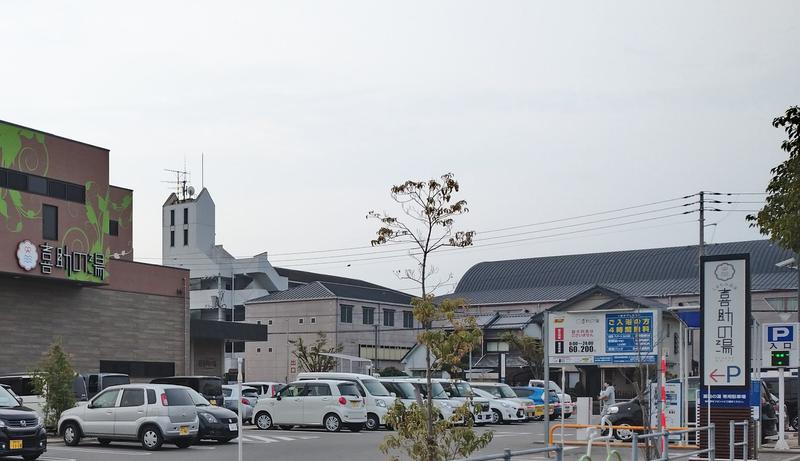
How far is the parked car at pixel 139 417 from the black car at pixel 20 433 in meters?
4.00

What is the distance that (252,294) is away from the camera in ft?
330

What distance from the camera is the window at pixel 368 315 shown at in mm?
83688

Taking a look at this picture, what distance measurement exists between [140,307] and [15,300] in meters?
7.12

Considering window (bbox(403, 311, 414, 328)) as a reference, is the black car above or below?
below

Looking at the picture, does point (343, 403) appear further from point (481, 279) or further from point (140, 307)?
point (481, 279)

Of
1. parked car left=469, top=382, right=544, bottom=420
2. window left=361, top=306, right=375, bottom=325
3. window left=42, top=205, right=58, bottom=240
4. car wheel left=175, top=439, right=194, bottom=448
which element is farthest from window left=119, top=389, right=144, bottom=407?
window left=361, top=306, right=375, bottom=325

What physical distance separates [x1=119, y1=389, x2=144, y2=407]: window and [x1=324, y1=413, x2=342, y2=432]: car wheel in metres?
8.39

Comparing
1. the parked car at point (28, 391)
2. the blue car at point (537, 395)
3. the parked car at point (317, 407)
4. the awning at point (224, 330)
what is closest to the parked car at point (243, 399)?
the parked car at point (317, 407)

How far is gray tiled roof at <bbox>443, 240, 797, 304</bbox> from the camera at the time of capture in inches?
3255

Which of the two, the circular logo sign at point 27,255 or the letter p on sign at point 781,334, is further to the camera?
the circular logo sign at point 27,255

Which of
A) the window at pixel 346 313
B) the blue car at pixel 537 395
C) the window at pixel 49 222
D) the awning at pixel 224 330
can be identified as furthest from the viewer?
the window at pixel 346 313

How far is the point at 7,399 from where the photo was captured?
72.0 ft

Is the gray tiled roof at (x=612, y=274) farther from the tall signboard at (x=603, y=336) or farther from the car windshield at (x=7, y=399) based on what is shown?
the car windshield at (x=7, y=399)

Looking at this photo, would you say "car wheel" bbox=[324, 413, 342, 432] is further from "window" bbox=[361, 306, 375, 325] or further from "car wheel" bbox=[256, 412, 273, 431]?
"window" bbox=[361, 306, 375, 325]
